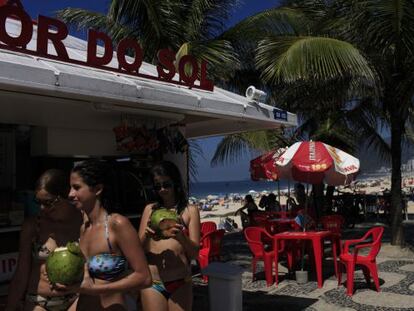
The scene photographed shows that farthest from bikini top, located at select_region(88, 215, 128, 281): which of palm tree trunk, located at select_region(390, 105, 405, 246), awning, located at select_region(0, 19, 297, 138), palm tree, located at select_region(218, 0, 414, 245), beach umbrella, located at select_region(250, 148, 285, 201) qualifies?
palm tree trunk, located at select_region(390, 105, 405, 246)

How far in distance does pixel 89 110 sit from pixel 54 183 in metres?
2.74

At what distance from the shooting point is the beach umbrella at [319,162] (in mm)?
8070

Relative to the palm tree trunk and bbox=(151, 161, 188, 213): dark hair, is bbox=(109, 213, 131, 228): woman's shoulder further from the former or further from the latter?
the palm tree trunk

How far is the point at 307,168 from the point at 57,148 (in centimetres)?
376

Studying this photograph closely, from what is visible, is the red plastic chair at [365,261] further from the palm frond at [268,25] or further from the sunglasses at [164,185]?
the palm frond at [268,25]

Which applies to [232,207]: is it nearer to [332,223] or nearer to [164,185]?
[332,223]

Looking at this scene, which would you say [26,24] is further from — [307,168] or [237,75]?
[237,75]

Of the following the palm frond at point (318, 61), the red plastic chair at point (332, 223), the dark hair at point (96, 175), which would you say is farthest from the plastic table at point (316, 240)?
the dark hair at point (96, 175)

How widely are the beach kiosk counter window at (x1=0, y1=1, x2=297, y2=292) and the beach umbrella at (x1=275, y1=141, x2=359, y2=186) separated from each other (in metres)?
0.96

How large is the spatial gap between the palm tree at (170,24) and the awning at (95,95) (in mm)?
5693

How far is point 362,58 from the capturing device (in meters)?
9.29

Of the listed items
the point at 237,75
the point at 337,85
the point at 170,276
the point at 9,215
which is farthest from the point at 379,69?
the point at 170,276

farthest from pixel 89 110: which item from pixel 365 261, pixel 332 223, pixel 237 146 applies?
pixel 237 146

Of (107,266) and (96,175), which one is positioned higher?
(96,175)
